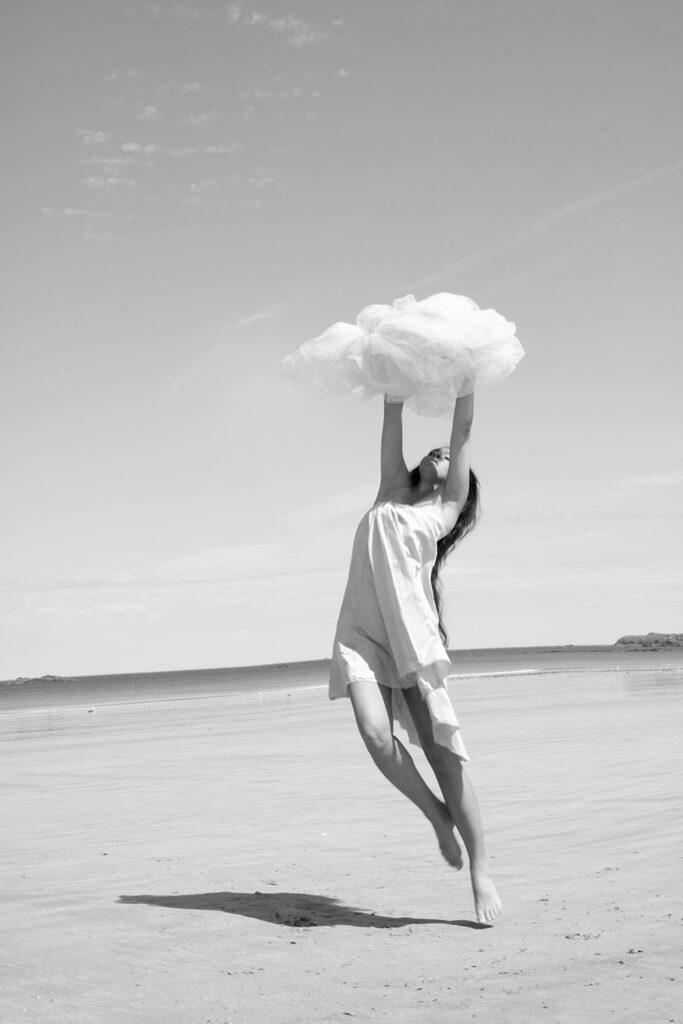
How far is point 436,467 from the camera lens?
476cm

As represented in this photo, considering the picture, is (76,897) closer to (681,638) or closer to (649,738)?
(649,738)

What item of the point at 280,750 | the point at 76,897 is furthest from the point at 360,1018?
the point at 280,750

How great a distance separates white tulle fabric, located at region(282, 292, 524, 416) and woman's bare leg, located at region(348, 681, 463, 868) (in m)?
1.40

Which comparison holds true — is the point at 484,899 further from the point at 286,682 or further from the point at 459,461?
the point at 286,682

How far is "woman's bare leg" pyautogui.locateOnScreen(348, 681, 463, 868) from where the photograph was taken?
13.9 ft

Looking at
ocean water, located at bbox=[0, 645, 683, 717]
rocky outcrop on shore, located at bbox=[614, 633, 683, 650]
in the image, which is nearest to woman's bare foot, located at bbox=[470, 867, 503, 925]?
ocean water, located at bbox=[0, 645, 683, 717]

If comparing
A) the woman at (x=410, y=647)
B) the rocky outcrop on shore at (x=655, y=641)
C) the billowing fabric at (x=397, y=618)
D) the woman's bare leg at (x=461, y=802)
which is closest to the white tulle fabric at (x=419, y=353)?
the woman at (x=410, y=647)

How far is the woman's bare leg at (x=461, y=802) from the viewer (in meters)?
4.17

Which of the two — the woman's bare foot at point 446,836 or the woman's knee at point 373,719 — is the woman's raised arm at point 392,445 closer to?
the woman's knee at point 373,719

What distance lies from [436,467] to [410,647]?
3.09ft

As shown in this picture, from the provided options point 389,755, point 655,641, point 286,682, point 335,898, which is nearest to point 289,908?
point 335,898

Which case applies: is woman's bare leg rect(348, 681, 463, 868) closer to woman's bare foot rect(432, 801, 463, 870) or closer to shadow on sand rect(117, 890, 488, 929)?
woman's bare foot rect(432, 801, 463, 870)

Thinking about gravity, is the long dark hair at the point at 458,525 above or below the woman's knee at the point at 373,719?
above

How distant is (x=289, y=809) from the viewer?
7.49 m
